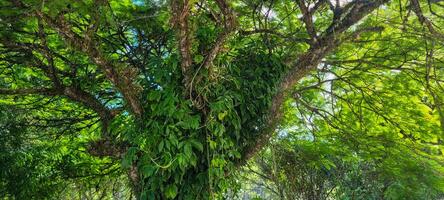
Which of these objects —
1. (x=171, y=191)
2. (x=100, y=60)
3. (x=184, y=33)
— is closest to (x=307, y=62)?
(x=184, y=33)

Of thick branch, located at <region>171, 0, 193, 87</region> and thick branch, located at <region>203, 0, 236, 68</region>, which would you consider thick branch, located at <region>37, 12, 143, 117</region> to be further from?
thick branch, located at <region>203, 0, 236, 68</region>

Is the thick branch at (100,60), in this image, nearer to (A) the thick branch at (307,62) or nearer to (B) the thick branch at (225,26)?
(B) the thick branch at (225,26)

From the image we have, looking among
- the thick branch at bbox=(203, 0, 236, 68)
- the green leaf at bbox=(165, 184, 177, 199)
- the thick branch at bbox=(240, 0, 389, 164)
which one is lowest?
the green leaf at bbox=(165, 184, 177, 199)

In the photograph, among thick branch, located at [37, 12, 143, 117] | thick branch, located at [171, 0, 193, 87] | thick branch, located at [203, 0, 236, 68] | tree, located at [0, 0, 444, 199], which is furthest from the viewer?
tree, located at [0, 0, 444, 199]

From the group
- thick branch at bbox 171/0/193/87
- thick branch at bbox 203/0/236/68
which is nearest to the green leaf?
thick branch at bbox 171/0/193/87

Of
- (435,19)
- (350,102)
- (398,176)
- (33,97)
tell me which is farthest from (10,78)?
(398,176)

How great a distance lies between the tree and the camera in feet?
9.46

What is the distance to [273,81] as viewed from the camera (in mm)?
3645

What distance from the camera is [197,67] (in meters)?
3.03

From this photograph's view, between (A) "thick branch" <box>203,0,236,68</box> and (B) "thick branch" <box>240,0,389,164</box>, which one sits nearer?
(A) "thick branch" <box>203,0,236,68</box>

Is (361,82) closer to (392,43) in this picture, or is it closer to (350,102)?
(350,102)

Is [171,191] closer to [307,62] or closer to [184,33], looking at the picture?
[184,33]

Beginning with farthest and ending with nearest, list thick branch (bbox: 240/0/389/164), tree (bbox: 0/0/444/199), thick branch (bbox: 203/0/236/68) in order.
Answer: thick branch (bbox: 240/0/389/164) → tree (bbox: 0/0/444/199) → thick branch (bbox: 203/0/236/68)

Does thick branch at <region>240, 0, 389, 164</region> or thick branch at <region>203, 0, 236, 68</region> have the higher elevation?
thick branch at <region>203, 0, 236, 68</region>
